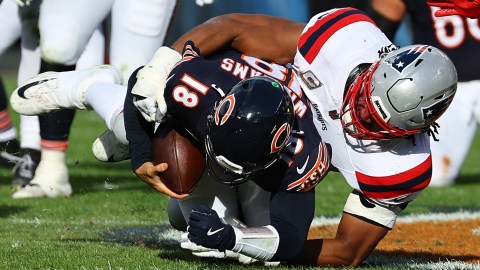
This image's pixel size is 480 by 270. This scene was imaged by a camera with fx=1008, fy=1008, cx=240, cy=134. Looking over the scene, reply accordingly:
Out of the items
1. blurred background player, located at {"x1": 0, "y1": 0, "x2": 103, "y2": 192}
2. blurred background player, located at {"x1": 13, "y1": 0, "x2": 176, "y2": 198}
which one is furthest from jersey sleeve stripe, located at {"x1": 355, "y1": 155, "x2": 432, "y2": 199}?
blurred background player, located at {"x1": 0, "y1": 0, "x2": 103, "y2": 192}

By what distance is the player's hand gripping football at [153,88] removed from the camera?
3.43 meters

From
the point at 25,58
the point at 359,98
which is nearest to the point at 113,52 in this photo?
the point at 25,58

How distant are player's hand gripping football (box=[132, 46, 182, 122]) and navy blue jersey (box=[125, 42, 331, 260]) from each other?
42 mm

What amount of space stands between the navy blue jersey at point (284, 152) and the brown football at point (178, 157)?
0.14 ft

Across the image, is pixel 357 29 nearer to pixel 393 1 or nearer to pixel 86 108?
pixel 86 108

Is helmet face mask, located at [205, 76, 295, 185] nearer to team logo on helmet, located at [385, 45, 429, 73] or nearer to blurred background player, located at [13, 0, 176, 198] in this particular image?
team logo on helmet, located at [385, 45, 429, 73]

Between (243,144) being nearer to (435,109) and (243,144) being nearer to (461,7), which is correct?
(435,109)

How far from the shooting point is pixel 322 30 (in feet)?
12.7

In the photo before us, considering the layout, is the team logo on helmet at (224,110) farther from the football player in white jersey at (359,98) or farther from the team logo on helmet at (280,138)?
the football player in white jersey at (359,98)

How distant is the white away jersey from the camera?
11.6ft

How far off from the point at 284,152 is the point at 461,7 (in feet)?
2.76

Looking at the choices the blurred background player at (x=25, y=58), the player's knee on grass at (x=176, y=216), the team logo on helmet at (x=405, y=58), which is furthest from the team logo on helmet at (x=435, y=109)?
the blurred background player at (x=25, y=58)

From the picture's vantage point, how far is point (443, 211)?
5453mm

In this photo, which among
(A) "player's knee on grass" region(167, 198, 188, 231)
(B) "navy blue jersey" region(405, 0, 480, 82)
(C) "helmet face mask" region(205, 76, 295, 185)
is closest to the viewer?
(C) "helmet face mask" region(205, 76, 295, 185)
